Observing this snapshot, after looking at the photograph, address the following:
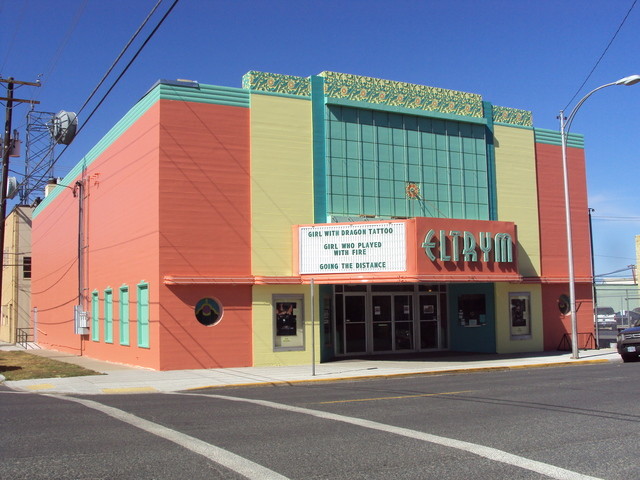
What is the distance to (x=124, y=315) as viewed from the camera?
24.3m

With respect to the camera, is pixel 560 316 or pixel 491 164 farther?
pixel 560 316

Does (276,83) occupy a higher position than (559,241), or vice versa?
(276,83)

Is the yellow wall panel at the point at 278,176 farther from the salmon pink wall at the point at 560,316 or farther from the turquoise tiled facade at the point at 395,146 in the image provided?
the salmon pink wall at the point at 560,316

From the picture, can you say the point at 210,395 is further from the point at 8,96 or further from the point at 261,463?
the point at 8,96

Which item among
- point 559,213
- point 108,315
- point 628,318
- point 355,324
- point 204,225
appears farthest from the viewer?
point 628,318

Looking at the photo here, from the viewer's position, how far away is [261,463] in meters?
7.73

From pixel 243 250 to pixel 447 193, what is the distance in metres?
8.50

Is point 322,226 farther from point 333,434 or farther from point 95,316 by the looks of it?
point 333,434

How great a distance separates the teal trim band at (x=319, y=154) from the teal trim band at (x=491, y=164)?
7.28 metres

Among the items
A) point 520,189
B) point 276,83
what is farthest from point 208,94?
point 520,189

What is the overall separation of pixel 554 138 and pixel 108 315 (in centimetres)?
1993

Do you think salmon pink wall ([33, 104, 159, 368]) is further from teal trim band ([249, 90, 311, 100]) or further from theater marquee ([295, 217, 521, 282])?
theater marquee ([295, 217, 521, 282])

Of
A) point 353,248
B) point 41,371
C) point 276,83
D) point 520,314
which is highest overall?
point 276,83

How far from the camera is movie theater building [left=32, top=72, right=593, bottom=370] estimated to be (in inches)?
842
